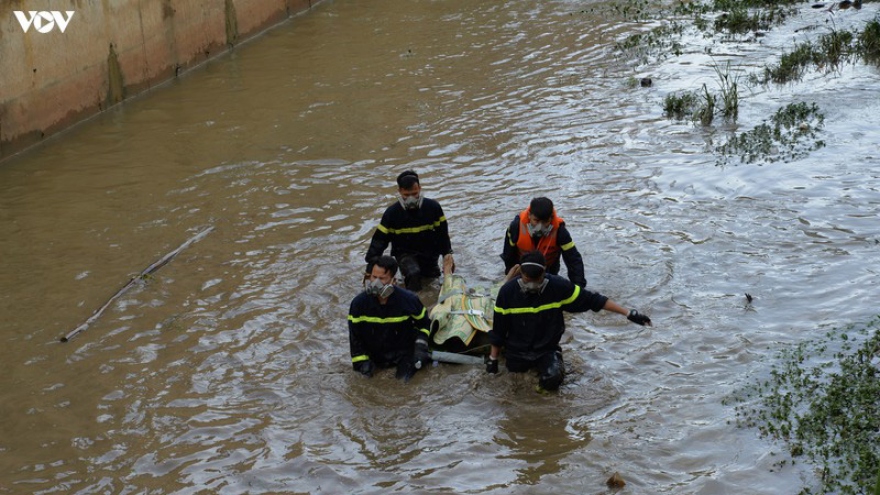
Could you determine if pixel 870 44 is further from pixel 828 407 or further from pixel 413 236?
pixel 828 407

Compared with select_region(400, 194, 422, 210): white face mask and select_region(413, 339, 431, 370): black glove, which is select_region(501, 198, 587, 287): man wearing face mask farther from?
select_region(413, 339, 431, 370): black glove

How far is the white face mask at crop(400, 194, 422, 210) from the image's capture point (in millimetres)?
11133

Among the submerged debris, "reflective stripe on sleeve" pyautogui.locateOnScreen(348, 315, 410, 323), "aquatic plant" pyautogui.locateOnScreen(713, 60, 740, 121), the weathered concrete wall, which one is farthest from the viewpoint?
the weathered concrete wall

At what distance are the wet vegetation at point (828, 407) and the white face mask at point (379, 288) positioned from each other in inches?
120

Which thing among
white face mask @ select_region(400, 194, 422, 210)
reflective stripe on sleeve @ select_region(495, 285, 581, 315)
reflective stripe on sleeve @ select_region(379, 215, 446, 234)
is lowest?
reflective stripe on sleeve @ select_region(495, 285, 581, 315)

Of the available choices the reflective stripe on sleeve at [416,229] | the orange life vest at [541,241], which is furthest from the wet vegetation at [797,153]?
the reflective stripe on sleeve at [416,229]

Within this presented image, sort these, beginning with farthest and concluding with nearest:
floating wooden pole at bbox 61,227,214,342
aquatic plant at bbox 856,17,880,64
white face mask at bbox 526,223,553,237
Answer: aquatic plant at bbox 856,17,880,64, floating wooden pole at bbox 61,227,214,342, white face mask at bbox 526,223,553,237

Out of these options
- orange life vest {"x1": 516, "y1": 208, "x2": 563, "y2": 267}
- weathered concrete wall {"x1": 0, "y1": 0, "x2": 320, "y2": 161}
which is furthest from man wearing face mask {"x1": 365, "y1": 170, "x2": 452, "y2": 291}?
weathered concrete wall {"x1": 0, "y1": 0, "x2": 320, "y2": 161}

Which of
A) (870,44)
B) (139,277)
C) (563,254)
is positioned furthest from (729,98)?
(139,277)

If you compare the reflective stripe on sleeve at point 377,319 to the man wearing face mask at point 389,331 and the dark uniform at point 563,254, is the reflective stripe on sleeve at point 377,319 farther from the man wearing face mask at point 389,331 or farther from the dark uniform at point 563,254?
the dark uniform at point 563,254

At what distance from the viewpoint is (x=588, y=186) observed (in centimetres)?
1416

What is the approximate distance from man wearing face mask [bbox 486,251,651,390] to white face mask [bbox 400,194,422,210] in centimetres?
203

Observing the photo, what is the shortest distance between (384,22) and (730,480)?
17.3 metres

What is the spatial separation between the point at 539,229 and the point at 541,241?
0.32 metres
